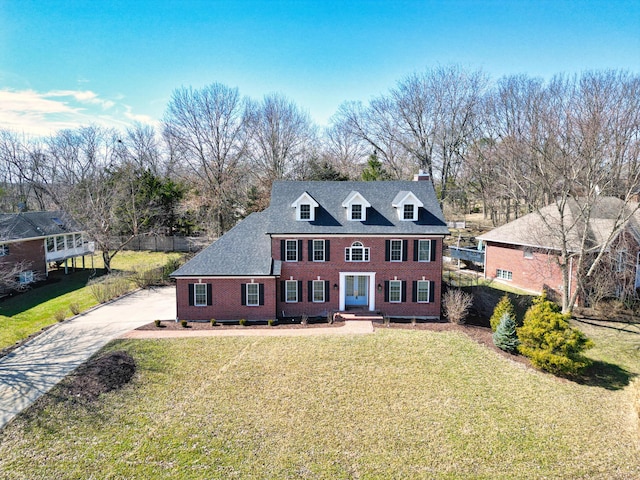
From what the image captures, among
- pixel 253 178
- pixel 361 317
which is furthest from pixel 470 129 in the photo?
pixel 361 317

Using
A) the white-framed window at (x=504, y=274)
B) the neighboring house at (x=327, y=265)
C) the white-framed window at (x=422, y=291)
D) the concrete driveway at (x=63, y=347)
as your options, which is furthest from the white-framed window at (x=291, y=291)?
the white-framed window at (x=504, y=274)

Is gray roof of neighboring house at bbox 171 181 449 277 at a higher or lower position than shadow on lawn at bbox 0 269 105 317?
higher

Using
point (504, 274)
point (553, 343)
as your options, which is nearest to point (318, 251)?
point (553, 343)

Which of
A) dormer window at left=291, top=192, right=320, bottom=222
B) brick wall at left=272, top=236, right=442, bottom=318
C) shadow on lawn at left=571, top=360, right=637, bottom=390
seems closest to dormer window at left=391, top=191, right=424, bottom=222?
brick wall at left=272, top=236, right=442, bottom=318

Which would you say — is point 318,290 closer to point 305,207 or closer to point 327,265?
point 327,265

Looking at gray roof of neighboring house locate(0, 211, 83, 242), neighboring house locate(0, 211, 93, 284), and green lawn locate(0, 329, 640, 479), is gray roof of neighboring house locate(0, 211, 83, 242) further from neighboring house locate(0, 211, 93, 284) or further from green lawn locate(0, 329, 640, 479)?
green lawn locate(0, 329, 640, 479)

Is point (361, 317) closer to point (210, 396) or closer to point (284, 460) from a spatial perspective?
point (210, 396)

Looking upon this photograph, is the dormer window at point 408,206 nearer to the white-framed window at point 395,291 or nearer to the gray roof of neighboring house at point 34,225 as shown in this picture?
the white-framed window at point 395,291
